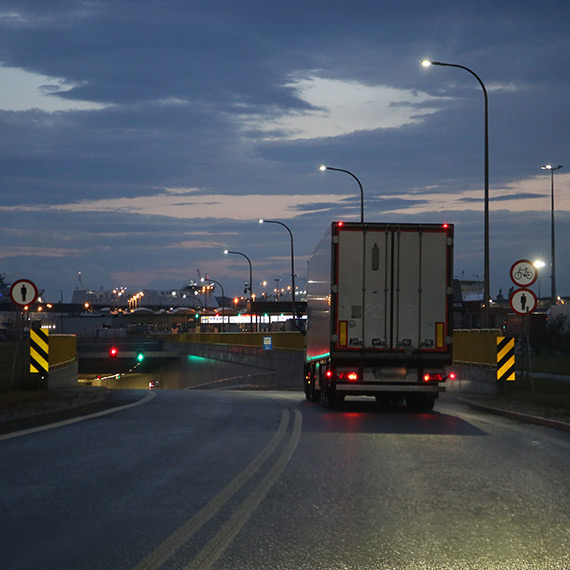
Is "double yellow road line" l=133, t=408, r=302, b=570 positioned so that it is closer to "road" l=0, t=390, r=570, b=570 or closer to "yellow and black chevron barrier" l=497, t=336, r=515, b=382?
"road" l=0, t=390, r=570, b=570

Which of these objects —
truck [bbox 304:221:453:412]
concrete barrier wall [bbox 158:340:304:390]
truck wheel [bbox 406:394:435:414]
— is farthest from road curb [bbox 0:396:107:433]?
concrete barrier wall [bbox 158:340:304:390]

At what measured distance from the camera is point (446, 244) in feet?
62.0

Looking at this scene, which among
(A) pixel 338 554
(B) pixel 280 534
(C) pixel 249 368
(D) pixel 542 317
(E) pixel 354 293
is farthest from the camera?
(C) pixel 249 368

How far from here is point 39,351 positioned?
2261cm

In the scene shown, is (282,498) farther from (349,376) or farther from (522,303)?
(522,303)

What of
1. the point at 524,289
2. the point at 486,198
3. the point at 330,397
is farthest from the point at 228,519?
the point at 486,198

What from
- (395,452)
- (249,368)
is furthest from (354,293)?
(249,368)

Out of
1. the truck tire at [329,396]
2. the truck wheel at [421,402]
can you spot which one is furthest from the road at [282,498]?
the truck tire at [329,396]

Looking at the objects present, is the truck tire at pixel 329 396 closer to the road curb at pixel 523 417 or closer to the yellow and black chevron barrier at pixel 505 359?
the road curb at pixel 523 417

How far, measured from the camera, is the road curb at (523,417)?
15.5 meters

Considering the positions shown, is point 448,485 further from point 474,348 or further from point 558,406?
point 474,348

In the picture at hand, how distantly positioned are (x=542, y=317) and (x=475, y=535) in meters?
16.0

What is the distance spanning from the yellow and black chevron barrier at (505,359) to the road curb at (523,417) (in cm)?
234

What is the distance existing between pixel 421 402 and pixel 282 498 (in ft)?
39.8
